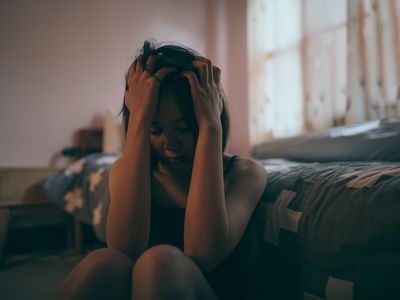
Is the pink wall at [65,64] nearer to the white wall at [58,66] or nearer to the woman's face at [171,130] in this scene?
the white wall at [58,66]

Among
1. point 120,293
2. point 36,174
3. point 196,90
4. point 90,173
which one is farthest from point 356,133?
point 36,174

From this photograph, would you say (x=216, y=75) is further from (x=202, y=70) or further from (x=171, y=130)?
(x=171, y=130)

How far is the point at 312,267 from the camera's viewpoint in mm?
519

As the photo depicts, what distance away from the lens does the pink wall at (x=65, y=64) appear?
2.09 meters

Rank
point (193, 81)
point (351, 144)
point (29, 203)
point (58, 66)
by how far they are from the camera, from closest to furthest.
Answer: point (193, 81)
point (351, 144)
point (29, 203)
point (58, 66)

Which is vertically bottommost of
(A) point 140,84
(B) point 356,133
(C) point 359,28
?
(B) point 356,133

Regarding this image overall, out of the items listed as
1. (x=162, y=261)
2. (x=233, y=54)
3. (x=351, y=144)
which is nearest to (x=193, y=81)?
(x=162, y=261)

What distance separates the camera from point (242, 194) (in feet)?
2.17

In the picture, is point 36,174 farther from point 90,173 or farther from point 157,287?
point 157,287

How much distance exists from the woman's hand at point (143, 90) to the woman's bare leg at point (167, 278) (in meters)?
0.29

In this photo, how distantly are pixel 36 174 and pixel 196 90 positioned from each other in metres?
1.60

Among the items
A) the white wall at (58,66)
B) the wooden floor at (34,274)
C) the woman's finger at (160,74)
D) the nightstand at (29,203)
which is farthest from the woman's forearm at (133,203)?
the white wall at (58,66)

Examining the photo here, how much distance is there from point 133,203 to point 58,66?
1987 mm

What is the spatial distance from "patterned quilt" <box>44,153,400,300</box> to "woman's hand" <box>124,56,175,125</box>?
1.07 ft
